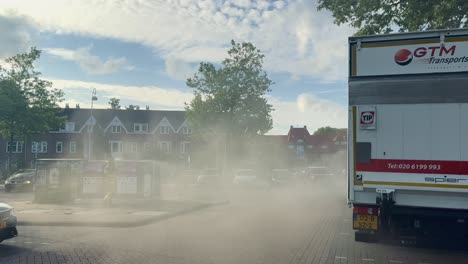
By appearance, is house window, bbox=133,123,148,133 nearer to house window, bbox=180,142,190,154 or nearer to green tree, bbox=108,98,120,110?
house window, bbox=180,142,190,154

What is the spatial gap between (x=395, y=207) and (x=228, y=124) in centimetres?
3778

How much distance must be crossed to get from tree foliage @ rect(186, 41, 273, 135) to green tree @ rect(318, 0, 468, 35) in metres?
28.4

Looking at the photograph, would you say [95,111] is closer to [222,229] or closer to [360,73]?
[222,229]

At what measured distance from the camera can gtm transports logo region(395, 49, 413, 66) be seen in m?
7.93

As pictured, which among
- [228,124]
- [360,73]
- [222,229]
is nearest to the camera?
[360,73]

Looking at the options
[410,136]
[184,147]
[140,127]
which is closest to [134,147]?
[140,127]

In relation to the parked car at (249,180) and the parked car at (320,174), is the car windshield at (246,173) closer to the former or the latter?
the parked car at (249,180)

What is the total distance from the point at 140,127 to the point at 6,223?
220 feet

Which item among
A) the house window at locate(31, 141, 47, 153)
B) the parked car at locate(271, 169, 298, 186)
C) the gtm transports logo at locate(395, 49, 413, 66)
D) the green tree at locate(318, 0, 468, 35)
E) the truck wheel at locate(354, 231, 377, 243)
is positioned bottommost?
the parked car at locate(271, 169, 298, 186)

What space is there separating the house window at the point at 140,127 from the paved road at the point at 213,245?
204ft

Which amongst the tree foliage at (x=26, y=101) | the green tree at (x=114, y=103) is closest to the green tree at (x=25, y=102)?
the tree foliage at (x=26, y=101)

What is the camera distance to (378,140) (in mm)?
7816

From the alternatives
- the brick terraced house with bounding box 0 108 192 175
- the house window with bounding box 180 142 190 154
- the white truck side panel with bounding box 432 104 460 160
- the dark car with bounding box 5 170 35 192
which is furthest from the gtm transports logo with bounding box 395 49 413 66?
the house window with bounding box 180 142 190 154

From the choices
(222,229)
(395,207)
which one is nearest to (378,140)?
(395,207)
